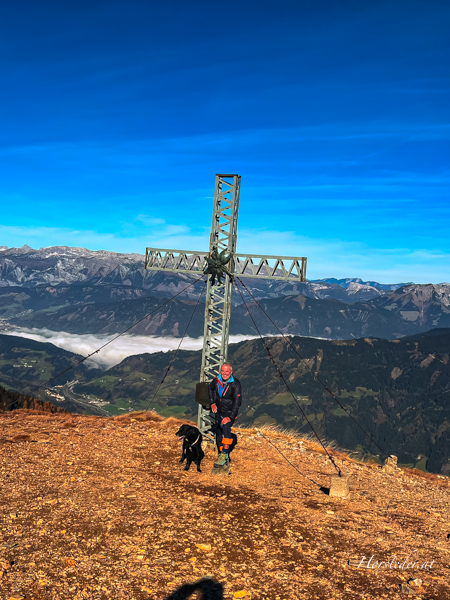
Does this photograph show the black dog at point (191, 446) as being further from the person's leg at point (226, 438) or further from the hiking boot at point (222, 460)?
the person's leg at point (226, 438)

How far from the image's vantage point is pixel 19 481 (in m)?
12.7

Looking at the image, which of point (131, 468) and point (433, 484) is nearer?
point (131, 468)

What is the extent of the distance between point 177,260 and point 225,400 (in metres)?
6.29

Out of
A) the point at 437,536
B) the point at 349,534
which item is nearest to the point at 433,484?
the point at 437,536

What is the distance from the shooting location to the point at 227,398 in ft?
48.8

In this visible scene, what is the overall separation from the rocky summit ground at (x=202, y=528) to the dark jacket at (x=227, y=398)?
212cm

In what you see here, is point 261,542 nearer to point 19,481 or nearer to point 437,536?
point 437,536

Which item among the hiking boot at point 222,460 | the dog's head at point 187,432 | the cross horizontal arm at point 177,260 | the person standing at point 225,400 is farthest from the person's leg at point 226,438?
the cross horizontal arm at point 177,260

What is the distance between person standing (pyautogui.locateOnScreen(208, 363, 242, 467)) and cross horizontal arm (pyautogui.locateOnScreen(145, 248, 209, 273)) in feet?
15.4

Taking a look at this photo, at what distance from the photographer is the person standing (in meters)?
14.8

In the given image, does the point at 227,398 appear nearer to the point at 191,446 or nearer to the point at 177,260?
the point at 191,446

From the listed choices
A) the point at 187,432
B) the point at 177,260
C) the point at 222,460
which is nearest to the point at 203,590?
the point at 222,460

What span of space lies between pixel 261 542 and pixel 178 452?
26.3ft

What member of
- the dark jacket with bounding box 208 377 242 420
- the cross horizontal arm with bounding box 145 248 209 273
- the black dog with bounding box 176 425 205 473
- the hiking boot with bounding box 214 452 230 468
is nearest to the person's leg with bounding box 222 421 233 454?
the hiking boot with bounding box 214 452 230 468
